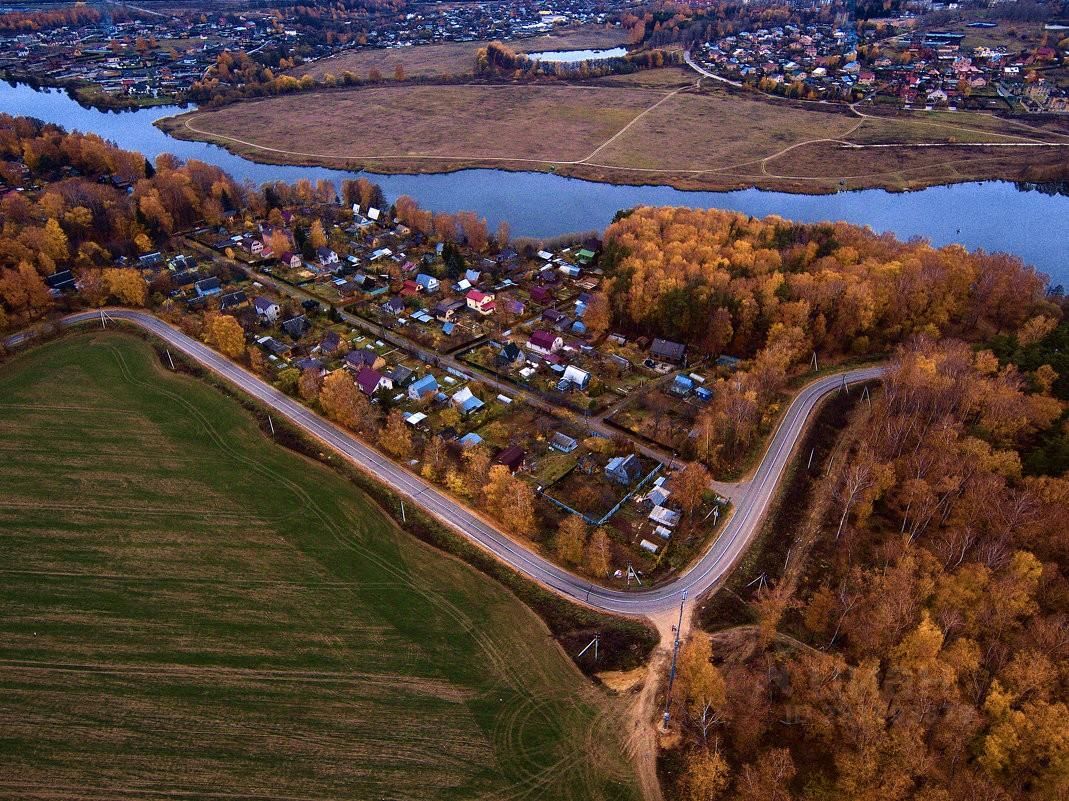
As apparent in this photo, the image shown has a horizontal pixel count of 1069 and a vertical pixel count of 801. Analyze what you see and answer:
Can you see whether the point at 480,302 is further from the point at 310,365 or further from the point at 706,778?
the point at 706,778

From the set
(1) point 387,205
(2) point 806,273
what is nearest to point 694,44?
(1) point 387,205

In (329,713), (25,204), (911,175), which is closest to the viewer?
(329,713)

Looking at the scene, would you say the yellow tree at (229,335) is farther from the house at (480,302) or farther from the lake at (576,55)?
the lake at (576,55)

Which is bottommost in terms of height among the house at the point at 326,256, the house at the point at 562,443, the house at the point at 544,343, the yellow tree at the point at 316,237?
the house at the point at 562,443

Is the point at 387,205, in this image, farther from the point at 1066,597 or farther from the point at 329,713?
the point at 1066,597

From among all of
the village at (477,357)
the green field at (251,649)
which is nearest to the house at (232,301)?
the village at (477,357)

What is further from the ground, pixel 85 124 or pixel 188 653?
pixel 85 124

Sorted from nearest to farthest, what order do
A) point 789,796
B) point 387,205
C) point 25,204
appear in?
1. point 789,796
2. point 25,204
3. point 387,205

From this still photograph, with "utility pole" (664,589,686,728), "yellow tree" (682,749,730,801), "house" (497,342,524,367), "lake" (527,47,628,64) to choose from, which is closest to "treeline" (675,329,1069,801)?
"yellow tree" (682,749,730,801)
